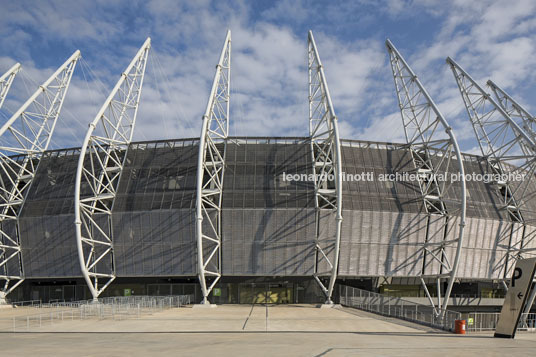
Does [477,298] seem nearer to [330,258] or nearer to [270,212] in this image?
[330,258]

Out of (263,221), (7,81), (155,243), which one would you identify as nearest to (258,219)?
(263,221)

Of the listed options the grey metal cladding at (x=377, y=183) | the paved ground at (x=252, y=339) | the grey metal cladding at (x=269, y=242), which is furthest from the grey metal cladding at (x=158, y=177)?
the grey metal cladding at (x=377, y=183)

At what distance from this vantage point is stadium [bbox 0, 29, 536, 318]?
4306cm

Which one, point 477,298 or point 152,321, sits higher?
point 152,321

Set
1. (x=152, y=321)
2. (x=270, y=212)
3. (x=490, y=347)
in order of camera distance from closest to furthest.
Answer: (x=490, y=347) → (x=152, y=321) → (x=270, y=212)

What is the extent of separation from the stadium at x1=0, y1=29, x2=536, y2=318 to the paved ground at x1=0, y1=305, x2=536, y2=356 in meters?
11.7

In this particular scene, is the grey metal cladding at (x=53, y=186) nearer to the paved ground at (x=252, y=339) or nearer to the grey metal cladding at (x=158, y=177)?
the grey metal cladding at (x=158, y=177)

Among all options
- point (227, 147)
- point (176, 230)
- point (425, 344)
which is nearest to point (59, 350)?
point (425, 344)

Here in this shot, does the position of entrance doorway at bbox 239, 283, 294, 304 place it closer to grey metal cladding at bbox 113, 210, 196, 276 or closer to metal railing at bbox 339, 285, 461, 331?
metal railing at bbox 339, 285, 461, 331

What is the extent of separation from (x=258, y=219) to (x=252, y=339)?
900 inches

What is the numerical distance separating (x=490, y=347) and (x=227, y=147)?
1390 inches

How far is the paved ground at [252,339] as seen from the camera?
650 inches

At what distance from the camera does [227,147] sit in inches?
1902

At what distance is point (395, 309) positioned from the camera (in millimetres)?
32750
